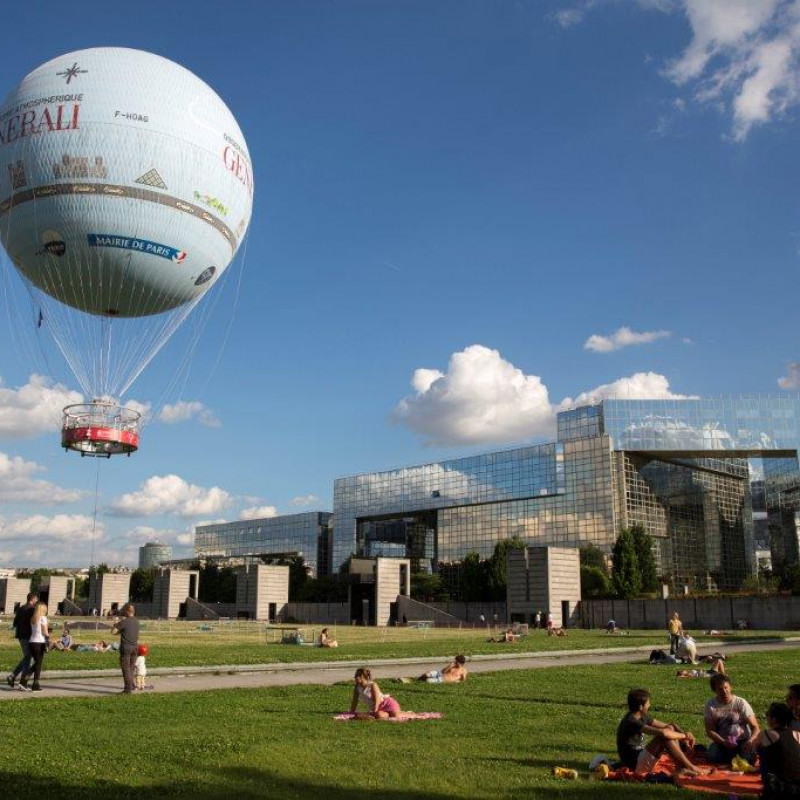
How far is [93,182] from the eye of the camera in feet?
92.4

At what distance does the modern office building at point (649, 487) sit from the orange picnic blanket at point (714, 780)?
11402 centimetres

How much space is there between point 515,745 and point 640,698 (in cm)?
222

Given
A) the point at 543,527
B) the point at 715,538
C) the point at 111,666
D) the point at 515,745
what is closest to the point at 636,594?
the point at 543,527

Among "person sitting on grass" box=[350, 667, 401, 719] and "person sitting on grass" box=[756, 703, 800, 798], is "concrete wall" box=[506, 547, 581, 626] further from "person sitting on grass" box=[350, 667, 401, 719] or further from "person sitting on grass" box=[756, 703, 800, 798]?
"person sitting on grass" box=[756, 703, 800, 798]

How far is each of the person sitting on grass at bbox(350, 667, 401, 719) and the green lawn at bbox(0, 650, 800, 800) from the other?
26.5 inches

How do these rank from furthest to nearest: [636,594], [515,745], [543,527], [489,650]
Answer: [543,527] < [636,594] < [489,650] < [515,745]

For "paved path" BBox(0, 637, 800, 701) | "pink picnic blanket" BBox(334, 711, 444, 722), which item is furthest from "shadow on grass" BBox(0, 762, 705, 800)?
"paved path" BBox(0, 637, 800, 701)

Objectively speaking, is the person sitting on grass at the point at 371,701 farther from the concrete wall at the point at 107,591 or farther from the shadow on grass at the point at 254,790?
the concrete wall at the point at 107,591

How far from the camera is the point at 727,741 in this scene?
1113cm

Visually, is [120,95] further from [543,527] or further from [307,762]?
[543,527]

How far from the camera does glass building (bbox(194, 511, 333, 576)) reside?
574 ft

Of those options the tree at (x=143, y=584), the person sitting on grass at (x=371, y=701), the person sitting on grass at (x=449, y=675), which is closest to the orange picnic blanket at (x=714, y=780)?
the person sitting on grass at (x=371, y=701)

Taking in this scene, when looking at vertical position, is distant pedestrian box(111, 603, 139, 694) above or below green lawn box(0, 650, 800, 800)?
above

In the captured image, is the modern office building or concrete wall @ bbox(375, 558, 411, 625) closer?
concrete wall @ bbox(375, 558, 411, 625)
